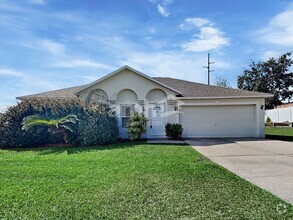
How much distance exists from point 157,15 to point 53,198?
1136 cm

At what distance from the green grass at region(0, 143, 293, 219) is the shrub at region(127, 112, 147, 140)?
7.04 meters

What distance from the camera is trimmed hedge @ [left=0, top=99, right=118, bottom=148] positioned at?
13.8 meters

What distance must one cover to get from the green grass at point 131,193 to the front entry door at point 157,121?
9.12 metres

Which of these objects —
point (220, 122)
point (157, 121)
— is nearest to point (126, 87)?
point (157, 121)

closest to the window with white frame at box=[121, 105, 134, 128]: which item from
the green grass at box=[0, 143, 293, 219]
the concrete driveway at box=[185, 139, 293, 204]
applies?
the concrete driveway at box=[185, 139, 293, 204]

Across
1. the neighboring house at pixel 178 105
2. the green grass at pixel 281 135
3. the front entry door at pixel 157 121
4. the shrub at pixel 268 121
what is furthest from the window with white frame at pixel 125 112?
the shrub at pixel 268 121

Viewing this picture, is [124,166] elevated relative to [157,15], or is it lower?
lower

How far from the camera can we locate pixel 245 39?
17.4m

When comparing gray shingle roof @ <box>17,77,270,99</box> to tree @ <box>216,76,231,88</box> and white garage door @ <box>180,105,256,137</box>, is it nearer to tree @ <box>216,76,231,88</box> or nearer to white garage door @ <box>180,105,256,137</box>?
white garage door @ <box>180,105,256,137</box>

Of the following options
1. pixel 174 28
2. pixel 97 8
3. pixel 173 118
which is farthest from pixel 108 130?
pixel 174 28

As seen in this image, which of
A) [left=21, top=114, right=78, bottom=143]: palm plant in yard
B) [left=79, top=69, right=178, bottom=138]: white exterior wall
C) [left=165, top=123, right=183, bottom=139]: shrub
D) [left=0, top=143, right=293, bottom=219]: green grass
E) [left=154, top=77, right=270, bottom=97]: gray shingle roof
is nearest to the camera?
[left=0, top=143, right=293, bottom=219]: green grass

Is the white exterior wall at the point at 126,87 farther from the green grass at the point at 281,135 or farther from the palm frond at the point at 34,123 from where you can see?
the green grass at the point at 281,135

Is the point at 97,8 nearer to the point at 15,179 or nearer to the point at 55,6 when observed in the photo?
the point at 55,6

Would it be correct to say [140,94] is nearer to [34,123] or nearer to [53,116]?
[53,116]
